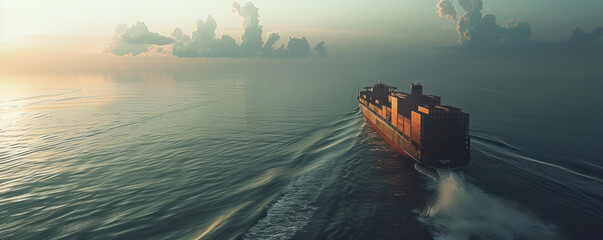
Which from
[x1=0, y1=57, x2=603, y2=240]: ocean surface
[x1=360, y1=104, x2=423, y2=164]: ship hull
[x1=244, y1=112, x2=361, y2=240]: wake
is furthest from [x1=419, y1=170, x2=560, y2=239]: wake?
[x1=244, y1=112, x2=361, y2=240]: wake

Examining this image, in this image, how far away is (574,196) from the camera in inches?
1020

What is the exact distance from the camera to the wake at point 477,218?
20.6 meters

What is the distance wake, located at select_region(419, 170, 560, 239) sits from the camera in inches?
811

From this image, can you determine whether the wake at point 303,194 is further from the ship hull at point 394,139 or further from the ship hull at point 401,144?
the ship hull at point 401,144

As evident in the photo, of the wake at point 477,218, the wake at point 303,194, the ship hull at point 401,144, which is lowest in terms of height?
the wake at point 477,218

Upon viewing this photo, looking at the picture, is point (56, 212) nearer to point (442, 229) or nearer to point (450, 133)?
point (442, 229)

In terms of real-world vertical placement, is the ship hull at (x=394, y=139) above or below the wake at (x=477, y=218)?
above

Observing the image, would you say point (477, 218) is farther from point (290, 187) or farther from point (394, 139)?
point (394, 139)

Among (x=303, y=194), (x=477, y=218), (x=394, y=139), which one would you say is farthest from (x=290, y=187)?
(x=394, y=139)

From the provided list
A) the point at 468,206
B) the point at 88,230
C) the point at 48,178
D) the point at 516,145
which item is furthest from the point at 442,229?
the point at 48,178

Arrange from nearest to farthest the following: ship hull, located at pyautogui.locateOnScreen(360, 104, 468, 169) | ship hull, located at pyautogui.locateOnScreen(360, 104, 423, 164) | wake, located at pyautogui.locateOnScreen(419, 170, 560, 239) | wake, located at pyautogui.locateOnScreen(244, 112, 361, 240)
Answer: wake, located at pyautogui.locateOnScreen(419, 170, 560, 239), wake, located at pyautogui.locateOnScreen(244, 112, 361, 240), ship hull, located at pyautogui.locateOnScreen(360, 104, 468, 169), ship hull, located at pyautogui.locateOnScreen(360, 104, 423, 164)

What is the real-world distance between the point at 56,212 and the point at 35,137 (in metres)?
42.4

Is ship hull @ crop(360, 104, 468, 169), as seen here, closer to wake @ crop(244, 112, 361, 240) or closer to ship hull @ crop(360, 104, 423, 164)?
ship hull @ crop(360, 104, 423, 164)

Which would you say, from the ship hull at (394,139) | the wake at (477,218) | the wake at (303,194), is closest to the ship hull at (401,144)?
the ship hull at (394,139)
